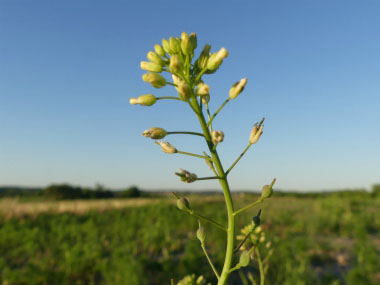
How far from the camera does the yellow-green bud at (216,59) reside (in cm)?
143

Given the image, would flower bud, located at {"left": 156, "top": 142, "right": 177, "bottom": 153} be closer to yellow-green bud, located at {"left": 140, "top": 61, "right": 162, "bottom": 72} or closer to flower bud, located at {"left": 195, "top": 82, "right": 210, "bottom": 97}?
flower bud, located at {"left": 195, "top": 82, "right": 210, "bottom": 97}

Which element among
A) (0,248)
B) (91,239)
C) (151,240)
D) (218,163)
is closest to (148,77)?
(218,163)

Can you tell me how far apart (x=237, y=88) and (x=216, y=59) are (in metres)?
0.23

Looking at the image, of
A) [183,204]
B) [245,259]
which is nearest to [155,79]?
[183,204]

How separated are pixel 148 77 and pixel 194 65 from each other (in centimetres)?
27

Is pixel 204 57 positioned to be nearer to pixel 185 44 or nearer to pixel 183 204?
pixel 185 44

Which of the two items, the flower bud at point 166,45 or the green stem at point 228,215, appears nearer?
the green stem at point 228,215

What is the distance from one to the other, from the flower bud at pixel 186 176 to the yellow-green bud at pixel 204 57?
2.05 ft

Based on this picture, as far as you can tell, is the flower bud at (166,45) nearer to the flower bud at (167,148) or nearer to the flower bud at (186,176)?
the flower bud at (167,148)

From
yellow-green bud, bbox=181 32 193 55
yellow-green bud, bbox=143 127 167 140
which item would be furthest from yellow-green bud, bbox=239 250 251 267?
yellow-green bud, bbox=181 32 193 55

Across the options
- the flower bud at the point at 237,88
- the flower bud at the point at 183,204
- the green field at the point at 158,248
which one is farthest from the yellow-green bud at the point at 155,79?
the green field at the point at 158,248

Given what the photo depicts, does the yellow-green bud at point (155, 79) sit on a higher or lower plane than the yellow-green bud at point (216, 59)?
lower

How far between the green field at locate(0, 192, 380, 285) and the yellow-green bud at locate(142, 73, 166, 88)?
5.03 m

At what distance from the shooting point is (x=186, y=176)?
4.13ft
